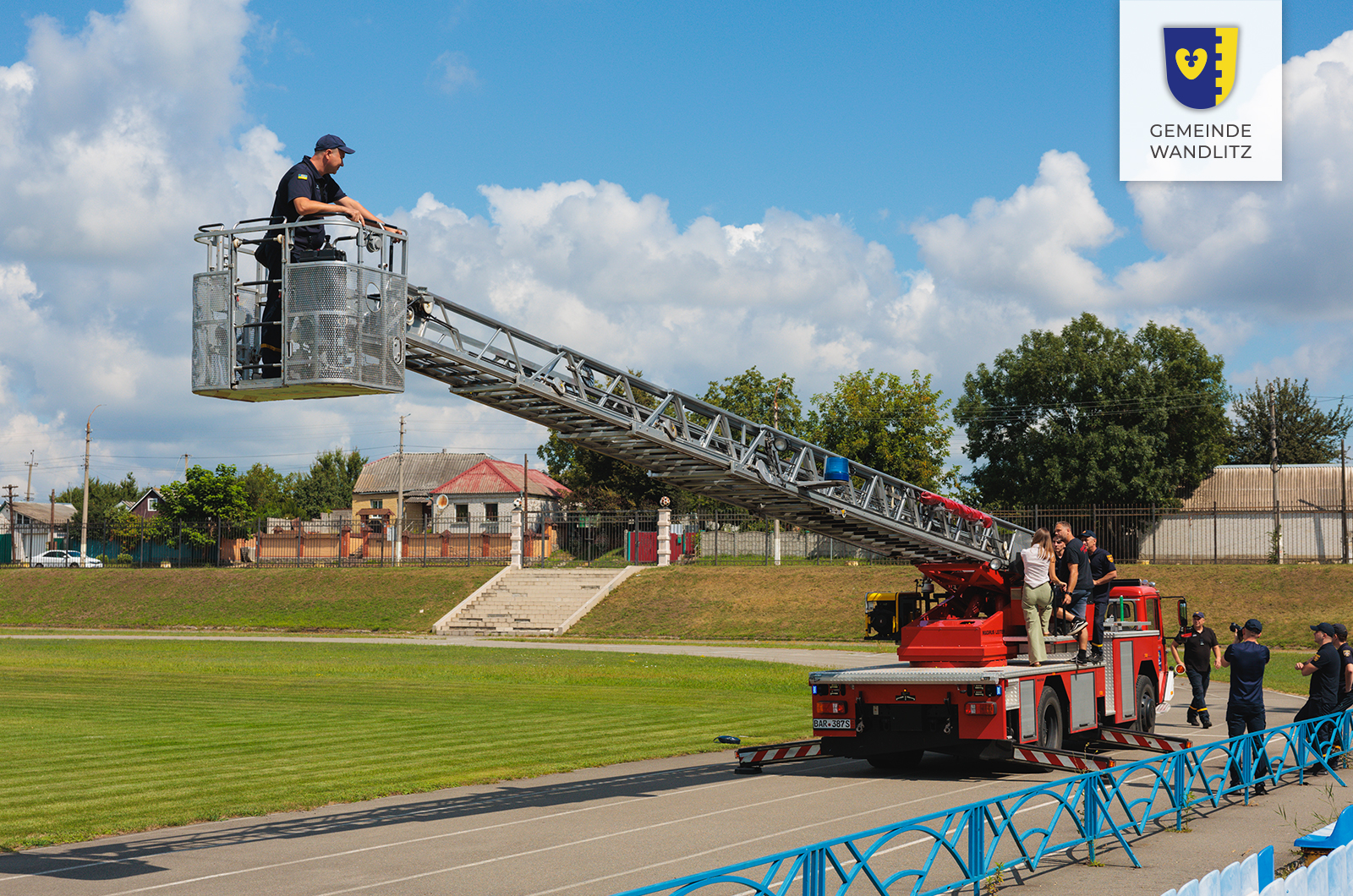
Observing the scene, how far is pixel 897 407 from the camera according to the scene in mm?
68062

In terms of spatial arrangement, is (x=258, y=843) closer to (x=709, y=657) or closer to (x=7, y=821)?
(x=7, y=821)

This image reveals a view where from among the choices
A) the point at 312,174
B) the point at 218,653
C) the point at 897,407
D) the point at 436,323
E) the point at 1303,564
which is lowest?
the point at 218,653

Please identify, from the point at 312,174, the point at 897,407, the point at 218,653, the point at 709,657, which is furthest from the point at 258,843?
the point at 897,407

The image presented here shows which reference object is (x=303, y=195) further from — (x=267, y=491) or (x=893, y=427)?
(x=267, y=491)

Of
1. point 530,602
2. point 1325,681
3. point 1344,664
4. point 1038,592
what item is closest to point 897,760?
point 1038,592

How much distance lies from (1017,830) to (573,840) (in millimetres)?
4282

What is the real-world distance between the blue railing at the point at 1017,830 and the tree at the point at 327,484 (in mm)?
119755

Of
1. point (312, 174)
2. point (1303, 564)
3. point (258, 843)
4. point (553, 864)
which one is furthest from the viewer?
point (1303, 564)

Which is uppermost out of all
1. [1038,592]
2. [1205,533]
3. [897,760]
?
[1205,533]

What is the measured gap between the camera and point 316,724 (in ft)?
68.6

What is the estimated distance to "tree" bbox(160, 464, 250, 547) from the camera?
76.4 meters

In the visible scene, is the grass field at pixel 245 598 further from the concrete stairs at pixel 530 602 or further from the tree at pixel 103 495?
the tree at pixel 103 495

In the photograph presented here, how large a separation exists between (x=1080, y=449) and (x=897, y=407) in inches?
404

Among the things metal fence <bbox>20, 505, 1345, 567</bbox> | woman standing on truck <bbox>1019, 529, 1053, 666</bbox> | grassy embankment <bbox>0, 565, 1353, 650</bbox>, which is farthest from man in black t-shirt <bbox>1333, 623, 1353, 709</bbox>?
metal fence <bbox>20, 505, 1345, 567</bbox>
